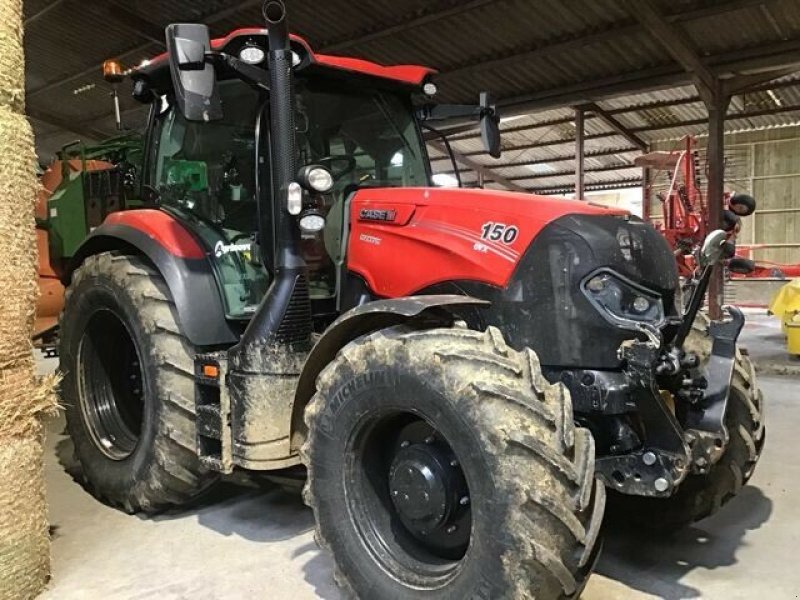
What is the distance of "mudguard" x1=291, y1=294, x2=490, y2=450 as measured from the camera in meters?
2.35

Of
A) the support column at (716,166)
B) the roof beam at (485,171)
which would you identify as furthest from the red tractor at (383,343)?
the roof beam at (485,171)

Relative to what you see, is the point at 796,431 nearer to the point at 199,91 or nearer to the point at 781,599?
the point at 781,599

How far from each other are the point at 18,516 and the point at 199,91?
1703 millimetres

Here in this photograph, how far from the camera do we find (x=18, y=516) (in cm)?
258

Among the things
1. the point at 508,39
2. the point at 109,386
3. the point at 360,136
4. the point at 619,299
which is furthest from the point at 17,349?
the point at 508,39

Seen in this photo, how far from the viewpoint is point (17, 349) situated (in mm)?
2605

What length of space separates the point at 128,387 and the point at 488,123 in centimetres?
247

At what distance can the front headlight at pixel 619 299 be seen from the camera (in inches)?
95.7

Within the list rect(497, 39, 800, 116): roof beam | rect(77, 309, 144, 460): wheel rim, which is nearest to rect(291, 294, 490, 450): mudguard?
rect(77, 309, 144, 460): wheel rim

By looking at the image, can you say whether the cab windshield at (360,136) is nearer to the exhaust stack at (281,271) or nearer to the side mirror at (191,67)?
the exhaust stack at (281,271)

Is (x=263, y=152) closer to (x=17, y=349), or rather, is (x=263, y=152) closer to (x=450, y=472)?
(x=17, y=349)

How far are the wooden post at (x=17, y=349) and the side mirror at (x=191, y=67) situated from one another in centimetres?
60

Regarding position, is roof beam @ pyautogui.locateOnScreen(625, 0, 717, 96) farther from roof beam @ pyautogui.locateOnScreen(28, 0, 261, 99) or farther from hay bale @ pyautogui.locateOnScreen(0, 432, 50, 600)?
hay bale @ pyautogui.locateOnScreen(0, 432, 50, 600)

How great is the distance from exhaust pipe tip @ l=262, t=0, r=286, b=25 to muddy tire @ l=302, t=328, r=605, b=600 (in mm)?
1281
